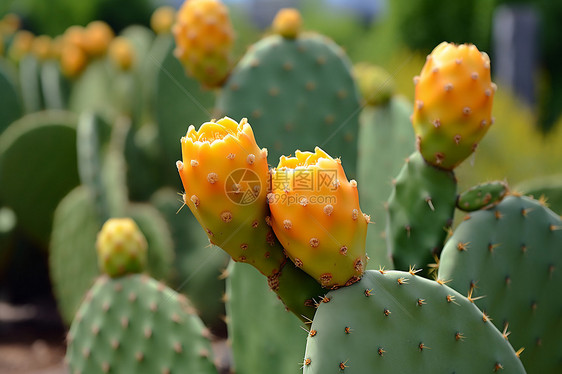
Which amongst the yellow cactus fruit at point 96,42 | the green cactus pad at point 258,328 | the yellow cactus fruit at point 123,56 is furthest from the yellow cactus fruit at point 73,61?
the green cactus pad at point 258,328

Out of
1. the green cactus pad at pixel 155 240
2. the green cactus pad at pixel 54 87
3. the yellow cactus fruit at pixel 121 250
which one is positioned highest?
the yellow cactus fruit at pixel 121 250

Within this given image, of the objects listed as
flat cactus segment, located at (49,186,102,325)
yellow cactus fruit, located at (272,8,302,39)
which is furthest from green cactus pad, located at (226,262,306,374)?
flat cactus segment, located at (49,186,102,325)

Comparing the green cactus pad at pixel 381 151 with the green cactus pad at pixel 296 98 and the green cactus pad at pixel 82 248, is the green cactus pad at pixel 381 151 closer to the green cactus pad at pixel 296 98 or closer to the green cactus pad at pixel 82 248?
the green cactus pad at pixel 296 98

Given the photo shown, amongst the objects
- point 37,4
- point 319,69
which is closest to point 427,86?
point 319,69

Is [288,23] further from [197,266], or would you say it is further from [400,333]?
[197,266]

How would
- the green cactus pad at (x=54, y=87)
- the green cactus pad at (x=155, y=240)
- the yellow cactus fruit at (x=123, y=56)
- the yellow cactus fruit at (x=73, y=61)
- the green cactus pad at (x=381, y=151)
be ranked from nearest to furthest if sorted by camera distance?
the green cactus pad at (x=381, y=151) < the green cactus pad at (x=155, y=240) < the yellow cactus fruit at (x=123, y=56) < the yellow cactus fruit at (x=73, y=61) < the green cactus pad at (x=54, y=87)

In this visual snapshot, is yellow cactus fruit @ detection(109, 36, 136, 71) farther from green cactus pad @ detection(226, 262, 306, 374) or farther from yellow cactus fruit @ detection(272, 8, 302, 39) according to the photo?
green cactus pad @ detection(226, 262, 306, 374)
